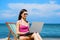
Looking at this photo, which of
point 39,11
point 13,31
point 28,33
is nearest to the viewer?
point 28,33

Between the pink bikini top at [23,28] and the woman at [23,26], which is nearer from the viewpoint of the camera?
the woman at [23,26]

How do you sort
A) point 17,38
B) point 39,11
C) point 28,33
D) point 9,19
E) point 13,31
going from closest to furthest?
point 28,33, point 17,38, point 13,31, point 9,19, point 39,11

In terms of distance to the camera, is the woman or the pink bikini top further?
the pink bikini top

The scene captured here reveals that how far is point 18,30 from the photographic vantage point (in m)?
4.25

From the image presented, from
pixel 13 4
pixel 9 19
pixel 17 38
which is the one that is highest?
pixel 13 4

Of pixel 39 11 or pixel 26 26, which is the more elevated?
pixel 39 11

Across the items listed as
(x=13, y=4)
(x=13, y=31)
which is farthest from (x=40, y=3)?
(x=13, y=31)

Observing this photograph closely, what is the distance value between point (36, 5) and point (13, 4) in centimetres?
126

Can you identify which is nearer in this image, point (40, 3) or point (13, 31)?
point (13, 31)

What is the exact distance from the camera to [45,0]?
42.6 feet

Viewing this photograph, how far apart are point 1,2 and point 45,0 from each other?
239 cm

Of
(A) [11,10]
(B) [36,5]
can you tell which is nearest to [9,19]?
(A) [11,10]

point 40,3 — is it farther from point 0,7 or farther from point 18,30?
point 18,30

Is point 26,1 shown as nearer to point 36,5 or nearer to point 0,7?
point 36,5
